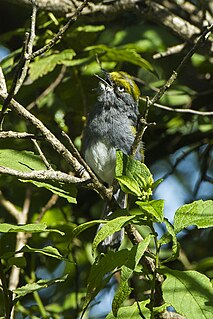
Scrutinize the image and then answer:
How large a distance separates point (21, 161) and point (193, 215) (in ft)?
2.10

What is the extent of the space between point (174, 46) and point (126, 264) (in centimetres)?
215

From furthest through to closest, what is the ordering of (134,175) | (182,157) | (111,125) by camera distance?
(182,157), (111,125), (134,175)

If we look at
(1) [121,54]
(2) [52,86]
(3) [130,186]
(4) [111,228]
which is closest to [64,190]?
(3) [130,186]

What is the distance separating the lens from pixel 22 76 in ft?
7.51

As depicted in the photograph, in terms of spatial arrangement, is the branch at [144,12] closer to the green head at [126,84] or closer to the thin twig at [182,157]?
the green head at [126,84]

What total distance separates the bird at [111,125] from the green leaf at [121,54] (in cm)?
18

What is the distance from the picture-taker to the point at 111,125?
3.85 meters

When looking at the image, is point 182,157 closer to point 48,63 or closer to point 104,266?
point 48,63

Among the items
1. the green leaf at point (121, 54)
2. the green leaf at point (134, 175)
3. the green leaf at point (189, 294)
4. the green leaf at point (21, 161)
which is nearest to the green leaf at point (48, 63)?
the green leaf at point (121, 54)

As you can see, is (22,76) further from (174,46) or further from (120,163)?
(174,46)

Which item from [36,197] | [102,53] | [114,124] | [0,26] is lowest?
[36,197]

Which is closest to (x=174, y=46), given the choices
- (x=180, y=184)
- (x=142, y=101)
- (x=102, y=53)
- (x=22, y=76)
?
(x=142, y=101)

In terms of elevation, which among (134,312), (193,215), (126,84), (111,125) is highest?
(126,84)

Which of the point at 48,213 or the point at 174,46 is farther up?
the point at 174,46
